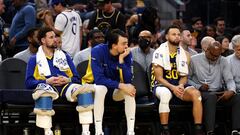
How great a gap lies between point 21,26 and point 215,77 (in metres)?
3.91

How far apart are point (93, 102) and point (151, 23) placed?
4565 mm

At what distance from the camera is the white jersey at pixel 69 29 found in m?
14.3

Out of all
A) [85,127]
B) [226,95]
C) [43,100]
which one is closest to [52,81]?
[43,100]

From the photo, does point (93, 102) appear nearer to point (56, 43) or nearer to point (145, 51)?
point (56, 43)

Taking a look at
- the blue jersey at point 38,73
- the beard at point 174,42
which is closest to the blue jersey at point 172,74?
the beard at point 174,42

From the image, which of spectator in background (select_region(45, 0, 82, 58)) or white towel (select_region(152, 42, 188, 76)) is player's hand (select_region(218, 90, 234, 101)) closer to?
white towel (select_region(152, 42, 188, 76))

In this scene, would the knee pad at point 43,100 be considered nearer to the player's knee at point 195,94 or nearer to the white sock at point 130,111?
the white sock at point 130,111

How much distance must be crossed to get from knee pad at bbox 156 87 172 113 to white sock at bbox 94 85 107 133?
36.9 inches

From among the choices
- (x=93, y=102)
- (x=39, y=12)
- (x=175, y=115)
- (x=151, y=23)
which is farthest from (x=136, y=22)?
(x=93, y=102)

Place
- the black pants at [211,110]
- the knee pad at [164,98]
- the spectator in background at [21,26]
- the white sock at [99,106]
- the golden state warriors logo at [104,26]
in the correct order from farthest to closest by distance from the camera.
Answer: the golden state warriors logo at [104,26]
the spectator in background at [21,26]
the black pants at [211,110]
the knee pad at [164,98]
the white sock at [99,106]

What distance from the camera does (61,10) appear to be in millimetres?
14609

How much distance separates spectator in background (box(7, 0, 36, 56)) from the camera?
1454 centimetres

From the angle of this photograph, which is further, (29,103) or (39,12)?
(39,12)

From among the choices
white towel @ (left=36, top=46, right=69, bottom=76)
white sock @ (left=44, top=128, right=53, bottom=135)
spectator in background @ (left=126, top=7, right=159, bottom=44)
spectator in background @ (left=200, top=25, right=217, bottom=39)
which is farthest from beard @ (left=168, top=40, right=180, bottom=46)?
spectator in background @ (left=200, top=25, right=217, bottom=39)
